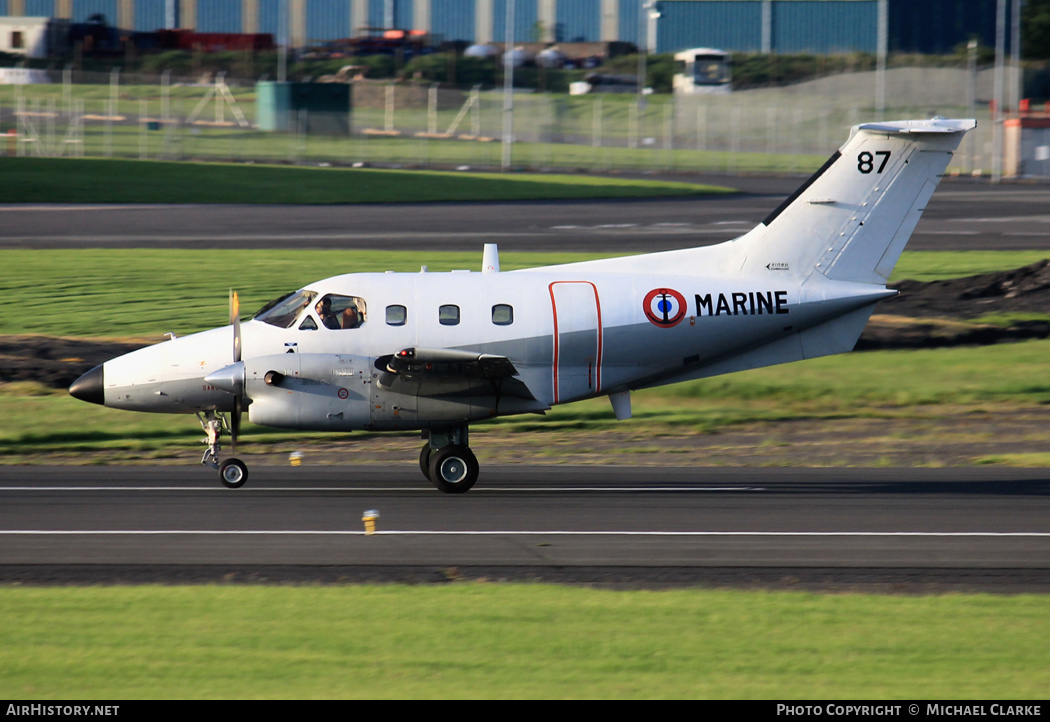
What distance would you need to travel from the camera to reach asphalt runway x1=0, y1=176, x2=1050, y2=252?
1335 inches

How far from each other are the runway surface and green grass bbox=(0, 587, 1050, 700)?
0.86 meters

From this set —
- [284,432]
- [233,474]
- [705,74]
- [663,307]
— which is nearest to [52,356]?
[284,432]

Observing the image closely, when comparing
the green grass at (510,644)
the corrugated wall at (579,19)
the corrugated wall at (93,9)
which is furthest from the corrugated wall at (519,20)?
the green grass at (510,644)

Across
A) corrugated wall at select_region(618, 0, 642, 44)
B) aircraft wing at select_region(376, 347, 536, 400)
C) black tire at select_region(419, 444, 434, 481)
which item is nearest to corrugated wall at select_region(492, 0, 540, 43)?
corrugated wall at select_region(618, 0, 642, 44)

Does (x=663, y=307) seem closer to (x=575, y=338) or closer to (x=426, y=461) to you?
(x=575, y=338)

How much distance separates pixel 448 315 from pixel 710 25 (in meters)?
82.2

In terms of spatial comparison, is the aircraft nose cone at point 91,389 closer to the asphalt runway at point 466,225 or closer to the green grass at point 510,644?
the green grass at point 510,644

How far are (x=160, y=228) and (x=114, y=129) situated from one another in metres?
28.9

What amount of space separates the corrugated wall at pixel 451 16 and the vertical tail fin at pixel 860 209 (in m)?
75.8

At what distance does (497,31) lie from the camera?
91.2 meters

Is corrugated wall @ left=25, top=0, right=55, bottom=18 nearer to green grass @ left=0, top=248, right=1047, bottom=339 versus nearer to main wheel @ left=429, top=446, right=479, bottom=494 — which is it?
green grass @ left=0, top=248, right=1047, bottom=339

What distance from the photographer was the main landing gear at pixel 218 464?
15.1 m

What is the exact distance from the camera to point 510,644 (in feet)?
29.8

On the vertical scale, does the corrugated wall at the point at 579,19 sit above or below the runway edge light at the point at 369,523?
above
